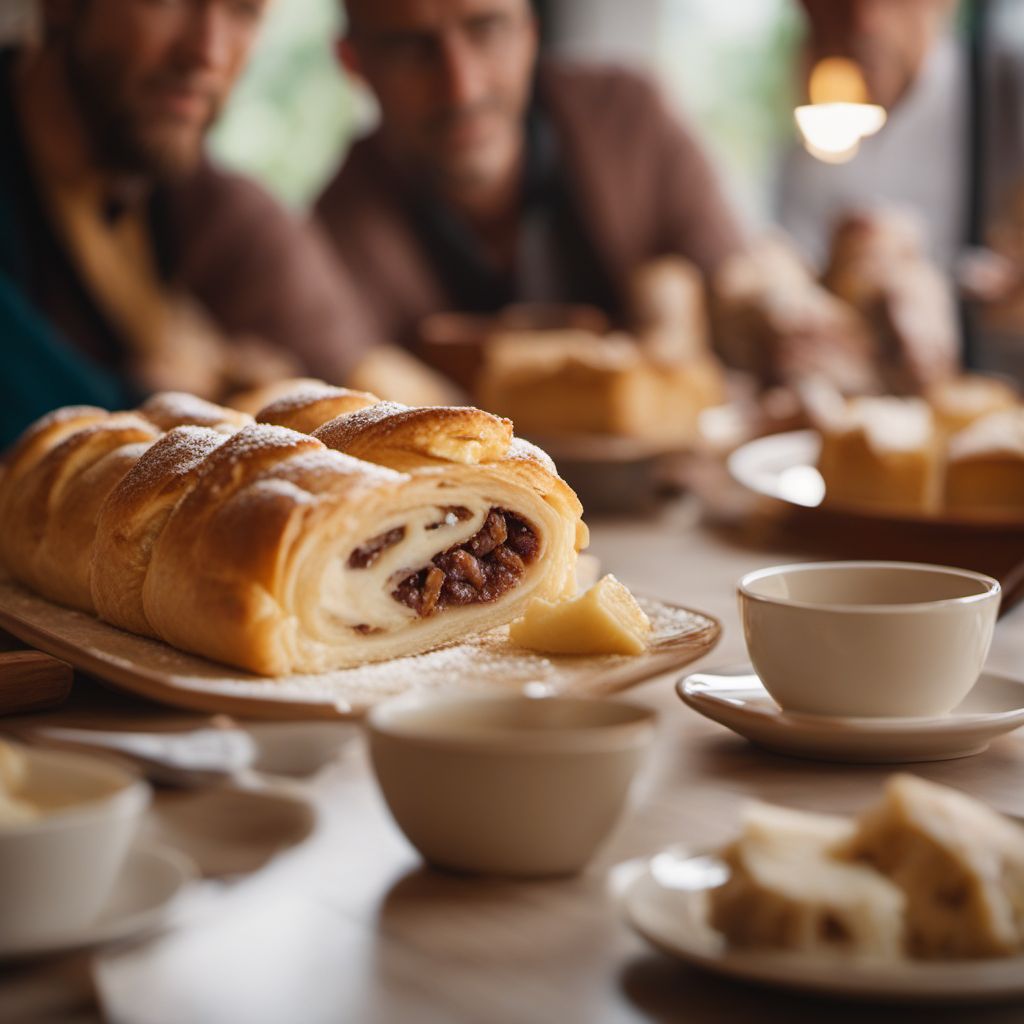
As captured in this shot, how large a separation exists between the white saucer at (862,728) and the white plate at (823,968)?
1.10ft

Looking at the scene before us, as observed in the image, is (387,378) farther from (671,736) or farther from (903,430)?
(671,736)

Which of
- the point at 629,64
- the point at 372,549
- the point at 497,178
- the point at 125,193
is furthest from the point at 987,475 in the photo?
the point at 629,64

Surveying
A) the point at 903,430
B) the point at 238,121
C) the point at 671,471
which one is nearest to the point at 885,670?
the point at 903,430

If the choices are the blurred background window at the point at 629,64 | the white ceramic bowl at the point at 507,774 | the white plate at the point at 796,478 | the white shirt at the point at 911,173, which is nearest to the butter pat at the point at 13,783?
the white ceramic bowl at the point at 507,774

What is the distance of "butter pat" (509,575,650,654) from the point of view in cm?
123

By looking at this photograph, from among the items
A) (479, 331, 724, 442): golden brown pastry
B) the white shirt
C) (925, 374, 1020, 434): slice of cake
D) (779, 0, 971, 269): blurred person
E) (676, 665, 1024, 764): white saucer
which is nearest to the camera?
(676, 665, 1024, 764): white saucer

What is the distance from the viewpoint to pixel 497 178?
181 inches

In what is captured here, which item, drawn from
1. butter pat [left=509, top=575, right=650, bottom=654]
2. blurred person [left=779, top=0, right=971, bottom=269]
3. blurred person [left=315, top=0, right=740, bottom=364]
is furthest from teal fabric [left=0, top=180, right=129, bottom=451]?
blurred person [left=779, top=0, right=971, bottom=269]

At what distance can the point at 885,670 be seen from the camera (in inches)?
41.2

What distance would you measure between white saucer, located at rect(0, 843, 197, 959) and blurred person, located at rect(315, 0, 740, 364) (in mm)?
3730

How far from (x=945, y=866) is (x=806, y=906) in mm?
71

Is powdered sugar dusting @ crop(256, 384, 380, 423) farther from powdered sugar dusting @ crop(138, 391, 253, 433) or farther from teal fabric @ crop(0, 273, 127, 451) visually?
teal fabric @ crop(0, 273, 127, 451)

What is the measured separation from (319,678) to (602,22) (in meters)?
4.28

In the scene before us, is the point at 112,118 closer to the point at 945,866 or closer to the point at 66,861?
the point at 66,861
